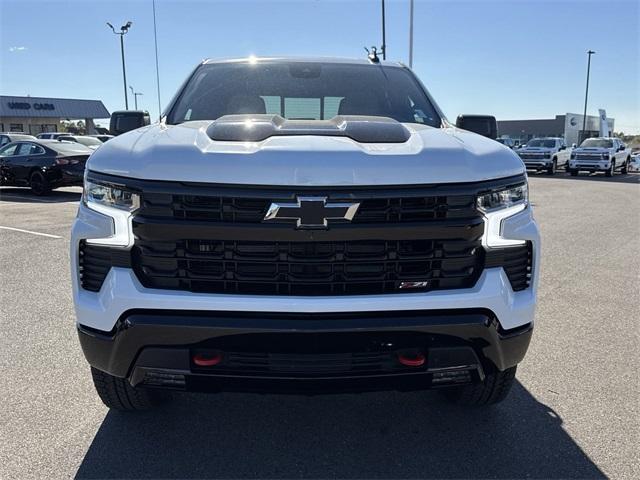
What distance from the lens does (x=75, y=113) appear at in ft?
184

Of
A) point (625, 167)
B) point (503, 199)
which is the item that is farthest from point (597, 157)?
point (503, 199)

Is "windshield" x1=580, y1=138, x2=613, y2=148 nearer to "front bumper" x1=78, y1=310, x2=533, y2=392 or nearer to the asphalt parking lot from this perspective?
the asphalt parking lot

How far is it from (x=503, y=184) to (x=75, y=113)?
61248 mm

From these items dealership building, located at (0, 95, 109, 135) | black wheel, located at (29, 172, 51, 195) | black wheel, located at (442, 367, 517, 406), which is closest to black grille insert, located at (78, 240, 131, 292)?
black wheel, located at (442, 367, 517, 406)

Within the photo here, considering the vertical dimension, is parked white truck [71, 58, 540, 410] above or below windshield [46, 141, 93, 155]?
above

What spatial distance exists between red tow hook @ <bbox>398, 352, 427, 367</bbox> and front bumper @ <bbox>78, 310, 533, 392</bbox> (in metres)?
0.02

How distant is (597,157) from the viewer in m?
25.8

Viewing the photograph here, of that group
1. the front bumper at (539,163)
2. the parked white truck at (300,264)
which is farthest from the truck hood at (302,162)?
the front bumper at (539,163)

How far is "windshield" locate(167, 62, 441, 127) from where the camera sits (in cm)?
349

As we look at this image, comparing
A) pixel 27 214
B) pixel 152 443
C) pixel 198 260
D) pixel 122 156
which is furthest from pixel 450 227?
pixel 27 214

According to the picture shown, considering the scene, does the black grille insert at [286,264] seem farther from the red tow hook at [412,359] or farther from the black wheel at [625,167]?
the black wheel at [625,167]

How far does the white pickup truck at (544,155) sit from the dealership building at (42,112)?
46.3 meters

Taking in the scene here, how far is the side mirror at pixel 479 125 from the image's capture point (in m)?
3.51

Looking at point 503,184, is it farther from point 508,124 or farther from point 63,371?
point 508,124
